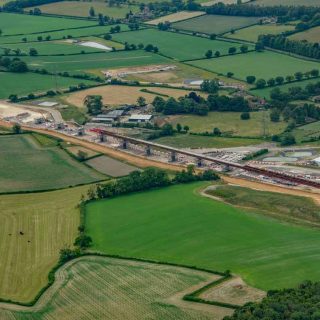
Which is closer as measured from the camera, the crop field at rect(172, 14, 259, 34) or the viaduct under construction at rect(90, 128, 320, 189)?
the viaduct under construction at rect(90, 128, 320, 189)

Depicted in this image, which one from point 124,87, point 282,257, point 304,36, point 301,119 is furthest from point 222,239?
point 304,36

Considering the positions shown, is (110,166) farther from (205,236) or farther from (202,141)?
(205,236)

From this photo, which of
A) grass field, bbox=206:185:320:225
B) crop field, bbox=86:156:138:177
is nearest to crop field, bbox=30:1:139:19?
crop field, bbox=86:156:138:177

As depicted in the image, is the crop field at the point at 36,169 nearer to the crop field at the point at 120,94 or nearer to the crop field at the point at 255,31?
the crop field at the point at 120,94

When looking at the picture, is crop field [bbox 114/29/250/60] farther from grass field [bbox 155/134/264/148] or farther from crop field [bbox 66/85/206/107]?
grass field [bbox 155/134/264/148]

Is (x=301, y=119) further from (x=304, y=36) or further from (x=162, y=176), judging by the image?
(x=304, y=36)

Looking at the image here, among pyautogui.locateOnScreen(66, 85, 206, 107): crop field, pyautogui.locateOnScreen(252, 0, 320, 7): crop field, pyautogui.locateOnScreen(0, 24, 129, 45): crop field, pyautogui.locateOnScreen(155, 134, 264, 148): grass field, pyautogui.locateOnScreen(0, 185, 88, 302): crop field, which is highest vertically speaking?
pyautogui.locateOnScreen(252, 0, 320, 7): crop field
